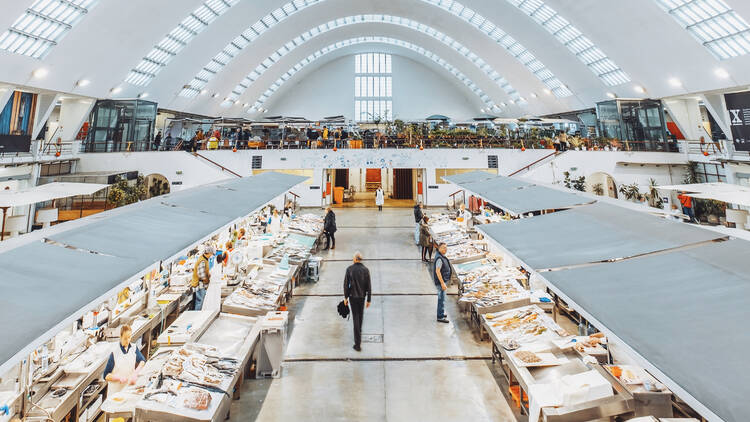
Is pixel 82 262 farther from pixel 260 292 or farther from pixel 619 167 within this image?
pixel 619 167

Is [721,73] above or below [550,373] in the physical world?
above

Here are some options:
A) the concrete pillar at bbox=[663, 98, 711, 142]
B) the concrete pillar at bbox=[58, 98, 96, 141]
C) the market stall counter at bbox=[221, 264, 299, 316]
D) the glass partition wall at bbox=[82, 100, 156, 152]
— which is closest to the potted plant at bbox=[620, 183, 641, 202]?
the concrete pillar at bbox=[663, 98, 711, 142]

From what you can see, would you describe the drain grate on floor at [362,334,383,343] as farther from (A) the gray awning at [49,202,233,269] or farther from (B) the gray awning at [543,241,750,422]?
(B) the gray awning at [543,241,750,422]

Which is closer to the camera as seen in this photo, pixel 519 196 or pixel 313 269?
pixel 519 196

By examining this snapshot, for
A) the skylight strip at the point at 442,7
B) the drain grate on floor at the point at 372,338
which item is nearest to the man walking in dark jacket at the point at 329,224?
the drain grate on floor at the point at 372,338

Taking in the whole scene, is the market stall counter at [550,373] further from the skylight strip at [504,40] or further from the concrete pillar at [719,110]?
the skylight strip at [504,40]

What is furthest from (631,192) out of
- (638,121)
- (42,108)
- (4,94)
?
(42,108)

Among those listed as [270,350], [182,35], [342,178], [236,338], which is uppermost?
[182,35]

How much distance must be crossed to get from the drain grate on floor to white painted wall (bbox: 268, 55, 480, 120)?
38.3 metres

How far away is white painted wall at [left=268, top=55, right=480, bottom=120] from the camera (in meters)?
43.0

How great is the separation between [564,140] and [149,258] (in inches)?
872

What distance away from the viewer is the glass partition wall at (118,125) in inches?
847

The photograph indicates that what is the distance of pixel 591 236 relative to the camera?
13.3 feet

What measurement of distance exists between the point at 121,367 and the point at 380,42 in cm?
4381
